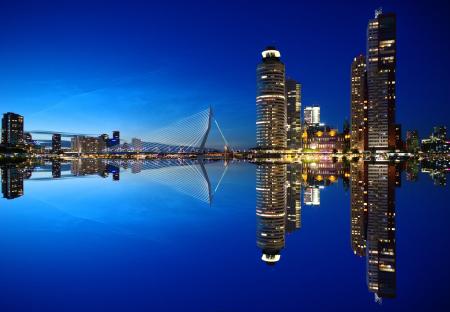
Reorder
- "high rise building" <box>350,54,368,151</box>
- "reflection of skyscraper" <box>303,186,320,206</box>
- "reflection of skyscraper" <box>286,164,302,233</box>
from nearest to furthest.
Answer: "reflection of skyscraper" <box>286,164,302,233</box> → "reflection of skyscraper" <box>303,186,320,206</box> → "high rise building" <box>350,54,368,151</box>

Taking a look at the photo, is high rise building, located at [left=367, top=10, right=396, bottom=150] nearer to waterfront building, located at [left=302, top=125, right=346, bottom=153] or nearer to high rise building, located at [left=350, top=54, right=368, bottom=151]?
high rise building, located at [left=350, top=54, right=368, bottom=151]

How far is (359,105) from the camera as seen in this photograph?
525 feet

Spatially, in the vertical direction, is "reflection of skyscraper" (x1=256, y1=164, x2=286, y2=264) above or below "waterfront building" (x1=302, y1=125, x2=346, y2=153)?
below

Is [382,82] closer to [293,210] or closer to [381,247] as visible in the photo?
[293,210]

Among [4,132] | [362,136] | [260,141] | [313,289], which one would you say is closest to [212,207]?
[313,289]

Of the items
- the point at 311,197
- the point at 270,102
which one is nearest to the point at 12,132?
the point at 270,102

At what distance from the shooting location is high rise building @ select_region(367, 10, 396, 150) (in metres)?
145

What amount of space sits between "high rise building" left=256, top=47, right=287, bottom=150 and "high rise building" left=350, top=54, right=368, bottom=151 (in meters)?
30.5

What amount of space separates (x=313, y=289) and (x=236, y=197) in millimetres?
13051

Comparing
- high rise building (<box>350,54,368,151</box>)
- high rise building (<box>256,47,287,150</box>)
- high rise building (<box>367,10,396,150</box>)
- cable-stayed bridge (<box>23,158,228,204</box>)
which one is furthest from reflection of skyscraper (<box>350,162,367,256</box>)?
high rise building (<box>256,47,287,150</box>)

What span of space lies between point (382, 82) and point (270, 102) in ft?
151

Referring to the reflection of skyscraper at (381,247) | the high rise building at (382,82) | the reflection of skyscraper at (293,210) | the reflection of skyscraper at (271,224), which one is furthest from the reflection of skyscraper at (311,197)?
the high rise building at (382,82)

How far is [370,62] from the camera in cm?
14988

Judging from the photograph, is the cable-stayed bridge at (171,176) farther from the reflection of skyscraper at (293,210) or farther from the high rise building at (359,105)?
the high rise building at (359,105)
